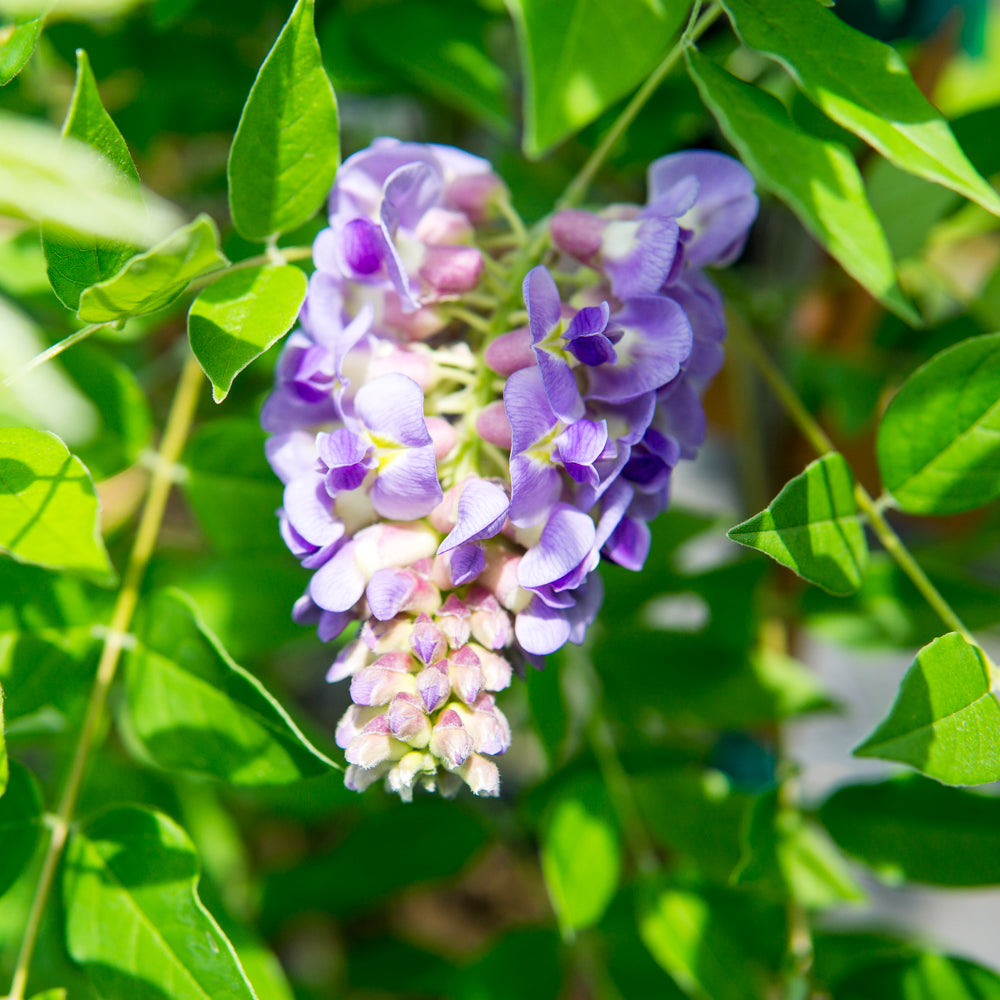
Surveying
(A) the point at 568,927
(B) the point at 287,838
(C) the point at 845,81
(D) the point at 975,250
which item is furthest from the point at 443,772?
(D) the point at 975,250

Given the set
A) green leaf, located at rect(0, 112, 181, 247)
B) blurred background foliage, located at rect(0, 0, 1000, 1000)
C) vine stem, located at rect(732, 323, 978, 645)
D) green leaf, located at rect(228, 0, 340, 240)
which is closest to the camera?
green leaf, located at rect(0, 112, 181, 247)

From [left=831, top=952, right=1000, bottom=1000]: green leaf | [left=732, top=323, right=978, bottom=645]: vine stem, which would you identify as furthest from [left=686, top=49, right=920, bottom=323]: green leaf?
[left=831, top=952, right=1000, bottom=1000]: green leaf

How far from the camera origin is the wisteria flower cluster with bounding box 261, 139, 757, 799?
503mm

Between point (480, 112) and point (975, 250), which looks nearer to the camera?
point (480, 112)

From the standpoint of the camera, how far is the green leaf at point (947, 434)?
59 cm

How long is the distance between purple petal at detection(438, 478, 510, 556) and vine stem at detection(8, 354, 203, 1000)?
372 millimetres

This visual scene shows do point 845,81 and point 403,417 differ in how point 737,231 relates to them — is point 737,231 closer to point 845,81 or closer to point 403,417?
point 845,81

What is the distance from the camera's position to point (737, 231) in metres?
0.58

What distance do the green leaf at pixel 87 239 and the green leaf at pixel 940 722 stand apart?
0.52 metres

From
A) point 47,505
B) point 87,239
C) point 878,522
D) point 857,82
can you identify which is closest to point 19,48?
point 87,239

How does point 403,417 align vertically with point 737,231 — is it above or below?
below

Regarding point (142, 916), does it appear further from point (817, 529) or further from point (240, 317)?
point (817, 529)

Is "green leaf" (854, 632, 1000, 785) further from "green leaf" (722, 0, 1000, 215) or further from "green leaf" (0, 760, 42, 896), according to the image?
"green leaf" (0, 760, 42, 896)

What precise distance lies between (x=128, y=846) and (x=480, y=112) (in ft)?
2.27
